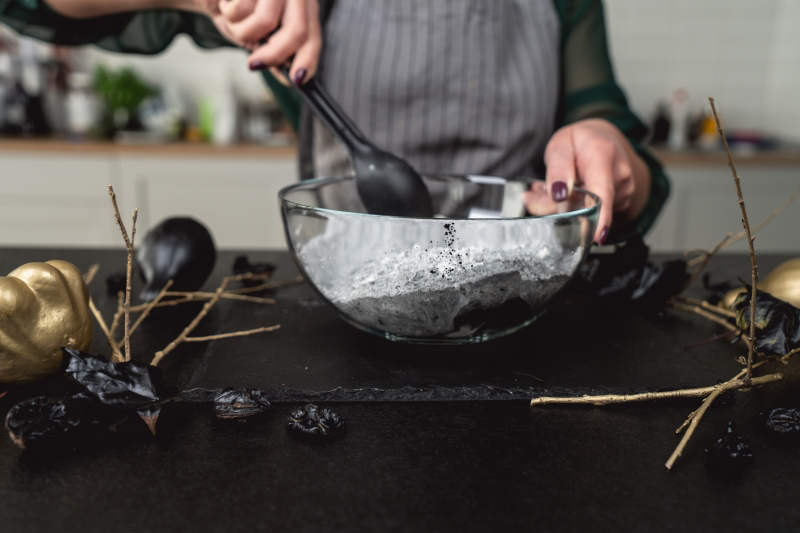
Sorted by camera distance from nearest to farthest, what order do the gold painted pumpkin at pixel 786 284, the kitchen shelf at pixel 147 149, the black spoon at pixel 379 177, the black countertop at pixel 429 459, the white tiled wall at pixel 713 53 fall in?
the black countertop at pixel 429 459, the gold painted pumpkin at pixel 786 284, the black spoon at pixel 379 177, the kitchen shelf at pixel 147 149, the white tiled wall at pixel 713 53

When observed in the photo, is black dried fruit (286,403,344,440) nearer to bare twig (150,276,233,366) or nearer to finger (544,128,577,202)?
bare twig (150,276,233,366)

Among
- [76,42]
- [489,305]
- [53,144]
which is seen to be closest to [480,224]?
[489,305]

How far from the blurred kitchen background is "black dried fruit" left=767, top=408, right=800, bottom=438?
6.16 ft

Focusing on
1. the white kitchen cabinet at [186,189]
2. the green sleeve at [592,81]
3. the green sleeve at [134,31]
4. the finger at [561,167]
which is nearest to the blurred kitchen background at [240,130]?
the white kitchen cabinet at [186,189]

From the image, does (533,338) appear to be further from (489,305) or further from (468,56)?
(468,56)

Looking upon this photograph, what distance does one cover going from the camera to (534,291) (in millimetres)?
500

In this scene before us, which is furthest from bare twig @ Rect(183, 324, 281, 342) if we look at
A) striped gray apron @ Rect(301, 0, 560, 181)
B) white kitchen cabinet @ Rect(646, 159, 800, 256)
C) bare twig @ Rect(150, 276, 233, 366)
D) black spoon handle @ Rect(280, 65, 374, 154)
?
white kitchen cabinet @ Rect(646, 159, 800, 256)

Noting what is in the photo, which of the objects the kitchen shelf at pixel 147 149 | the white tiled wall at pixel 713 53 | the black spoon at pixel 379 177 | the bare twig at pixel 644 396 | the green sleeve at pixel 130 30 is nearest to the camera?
the bare twig at pixel 644 396

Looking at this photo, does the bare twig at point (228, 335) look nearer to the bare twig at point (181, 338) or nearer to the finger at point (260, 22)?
the bare twig at point (181, 338)

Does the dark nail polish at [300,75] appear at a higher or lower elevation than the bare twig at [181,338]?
higher

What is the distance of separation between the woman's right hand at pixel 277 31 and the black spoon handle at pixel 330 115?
14 mm

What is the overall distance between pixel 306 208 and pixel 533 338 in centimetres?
24

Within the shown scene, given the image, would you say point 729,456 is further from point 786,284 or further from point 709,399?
point 786,284

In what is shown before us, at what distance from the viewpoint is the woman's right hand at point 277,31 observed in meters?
0.66
